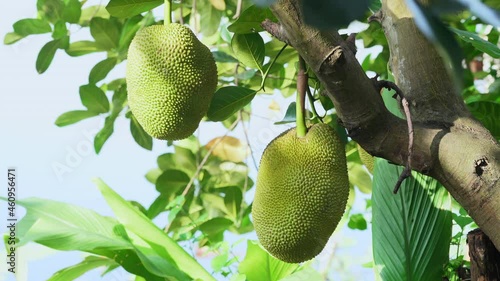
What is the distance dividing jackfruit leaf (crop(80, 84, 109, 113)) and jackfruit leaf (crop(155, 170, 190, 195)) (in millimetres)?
164

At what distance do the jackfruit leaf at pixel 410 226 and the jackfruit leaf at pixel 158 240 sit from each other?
0.23 m

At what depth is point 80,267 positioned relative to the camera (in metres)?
0.92

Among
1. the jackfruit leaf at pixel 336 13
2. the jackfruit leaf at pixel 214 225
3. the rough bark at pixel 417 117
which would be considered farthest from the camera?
the jackfruit leaf at pixel 214 225

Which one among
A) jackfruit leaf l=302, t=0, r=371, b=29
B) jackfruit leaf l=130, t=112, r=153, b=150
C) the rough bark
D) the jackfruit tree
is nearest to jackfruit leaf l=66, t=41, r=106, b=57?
the jackfruit tree

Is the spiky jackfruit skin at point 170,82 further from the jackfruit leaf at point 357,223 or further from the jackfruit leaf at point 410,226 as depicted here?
the jackfruit leaf at point 357,223

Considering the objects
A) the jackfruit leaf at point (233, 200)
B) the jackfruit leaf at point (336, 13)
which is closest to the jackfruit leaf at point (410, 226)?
the jackfruit leaf at point (233, 200)

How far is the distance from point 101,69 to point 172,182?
246 mm

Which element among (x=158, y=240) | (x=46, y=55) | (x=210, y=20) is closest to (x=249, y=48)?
(x=158, y=240)

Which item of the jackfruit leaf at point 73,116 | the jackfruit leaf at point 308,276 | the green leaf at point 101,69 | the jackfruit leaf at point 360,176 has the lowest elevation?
the jackfruit leaf at point 360,176

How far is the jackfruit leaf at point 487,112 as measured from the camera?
35.2 inches

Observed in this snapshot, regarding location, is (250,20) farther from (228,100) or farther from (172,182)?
(172,182)

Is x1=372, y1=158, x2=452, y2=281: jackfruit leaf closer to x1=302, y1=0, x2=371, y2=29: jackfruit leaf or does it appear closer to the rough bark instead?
the rough bark

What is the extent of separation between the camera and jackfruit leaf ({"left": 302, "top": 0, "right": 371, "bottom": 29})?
0.39 feet

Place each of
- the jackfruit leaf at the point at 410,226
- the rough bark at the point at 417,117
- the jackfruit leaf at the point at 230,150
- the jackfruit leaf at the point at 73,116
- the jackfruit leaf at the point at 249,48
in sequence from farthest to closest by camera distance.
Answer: the jackfruit leaf at the point at 230,150 → the jackfruit leaf at the point at 73,116 → the jackfruit leaf at the point at 410,226 → the jackfruit leaf at the point at 249,48 → the rough bark at the point at 417,117
